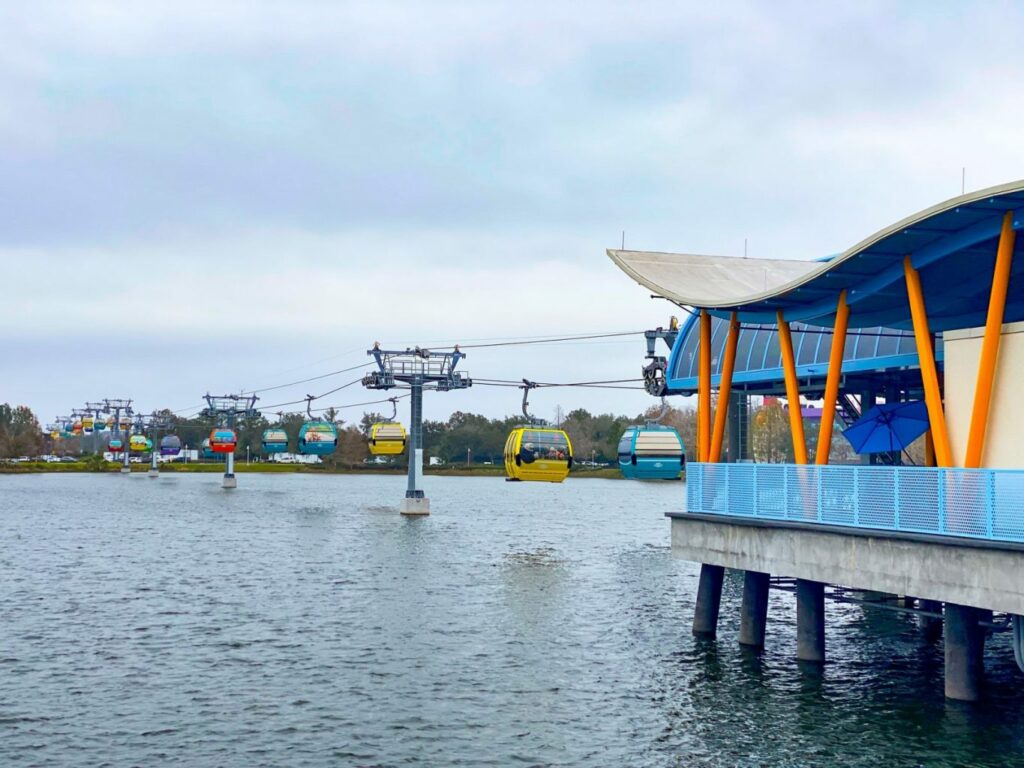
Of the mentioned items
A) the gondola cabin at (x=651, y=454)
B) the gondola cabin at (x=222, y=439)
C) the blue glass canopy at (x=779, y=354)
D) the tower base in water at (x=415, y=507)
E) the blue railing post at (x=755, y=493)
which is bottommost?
the tower base in water at (x=415, y=507)

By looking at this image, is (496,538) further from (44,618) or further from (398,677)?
(398,677)

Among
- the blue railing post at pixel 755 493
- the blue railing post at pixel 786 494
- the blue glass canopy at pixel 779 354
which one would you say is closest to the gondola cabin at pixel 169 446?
the blue glass canopy at pixel 779 354

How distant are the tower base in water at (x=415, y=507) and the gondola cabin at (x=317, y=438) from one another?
7553mm

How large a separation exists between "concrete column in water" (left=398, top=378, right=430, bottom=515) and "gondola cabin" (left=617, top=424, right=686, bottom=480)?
2950 cm

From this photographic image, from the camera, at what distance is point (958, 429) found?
75.7 ft

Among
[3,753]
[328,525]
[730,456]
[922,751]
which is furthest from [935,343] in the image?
[328,525]

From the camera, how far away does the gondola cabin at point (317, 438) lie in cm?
9062

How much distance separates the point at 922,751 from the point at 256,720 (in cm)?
1350

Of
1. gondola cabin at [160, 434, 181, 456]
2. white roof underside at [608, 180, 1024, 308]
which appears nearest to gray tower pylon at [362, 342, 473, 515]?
white roof underside at [608, 180, 1024, 308]

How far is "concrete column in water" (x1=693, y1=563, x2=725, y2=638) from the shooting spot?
1249 inches

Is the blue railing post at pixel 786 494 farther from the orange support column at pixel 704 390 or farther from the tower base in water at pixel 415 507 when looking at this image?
the tower base in water at pixel 415 507

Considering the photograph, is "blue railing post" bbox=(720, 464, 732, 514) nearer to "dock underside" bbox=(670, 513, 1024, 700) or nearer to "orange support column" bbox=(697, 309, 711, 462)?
"dock underside" bbox=(670, 513, 1024, 700)

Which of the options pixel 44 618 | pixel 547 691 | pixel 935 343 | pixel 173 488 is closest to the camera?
pixel 547 691

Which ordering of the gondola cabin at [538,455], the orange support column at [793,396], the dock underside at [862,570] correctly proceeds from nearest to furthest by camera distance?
the dock underside at [862,570], the orange support column at [793,396], the gondola cabin at [538,455]
